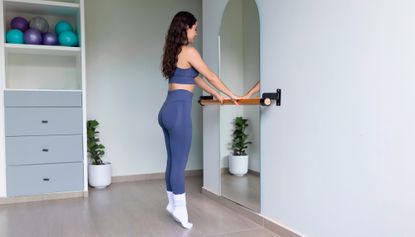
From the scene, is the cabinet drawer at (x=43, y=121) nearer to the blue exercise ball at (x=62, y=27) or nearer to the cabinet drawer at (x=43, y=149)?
the cabinet drawer at (x=43, y=149)

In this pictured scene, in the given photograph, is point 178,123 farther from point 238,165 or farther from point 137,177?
point 137,177

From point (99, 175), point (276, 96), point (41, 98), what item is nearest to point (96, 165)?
point (99, 175)

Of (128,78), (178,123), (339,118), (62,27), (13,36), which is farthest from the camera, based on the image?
(128,78)

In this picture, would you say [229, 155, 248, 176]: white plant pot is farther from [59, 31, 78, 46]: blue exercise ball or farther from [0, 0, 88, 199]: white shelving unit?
[59, 31, 78, 46]: blue exercise ball

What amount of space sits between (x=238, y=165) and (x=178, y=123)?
80 cm

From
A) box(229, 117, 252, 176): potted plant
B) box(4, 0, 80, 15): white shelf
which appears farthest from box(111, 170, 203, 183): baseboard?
box(4, 0, 80, 15): white shelf

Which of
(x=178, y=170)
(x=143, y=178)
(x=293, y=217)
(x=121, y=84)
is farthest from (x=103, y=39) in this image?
(x=293, y=217)

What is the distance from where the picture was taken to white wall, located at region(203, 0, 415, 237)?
A: 1.54 metres

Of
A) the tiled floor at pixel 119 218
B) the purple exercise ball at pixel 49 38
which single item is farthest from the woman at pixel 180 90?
the purple exercise ball at pixel 49 38

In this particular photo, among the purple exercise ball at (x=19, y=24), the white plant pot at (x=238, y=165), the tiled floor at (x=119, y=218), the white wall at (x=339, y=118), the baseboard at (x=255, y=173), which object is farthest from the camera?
the purple exercise ball at (x=19, y=24)

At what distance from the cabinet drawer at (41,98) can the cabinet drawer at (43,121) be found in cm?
5

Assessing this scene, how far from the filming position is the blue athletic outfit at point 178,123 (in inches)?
97.3

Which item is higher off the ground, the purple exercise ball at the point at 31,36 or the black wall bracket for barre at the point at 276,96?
the purple exercise ball at the point at 31,36

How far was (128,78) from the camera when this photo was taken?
4227mm
